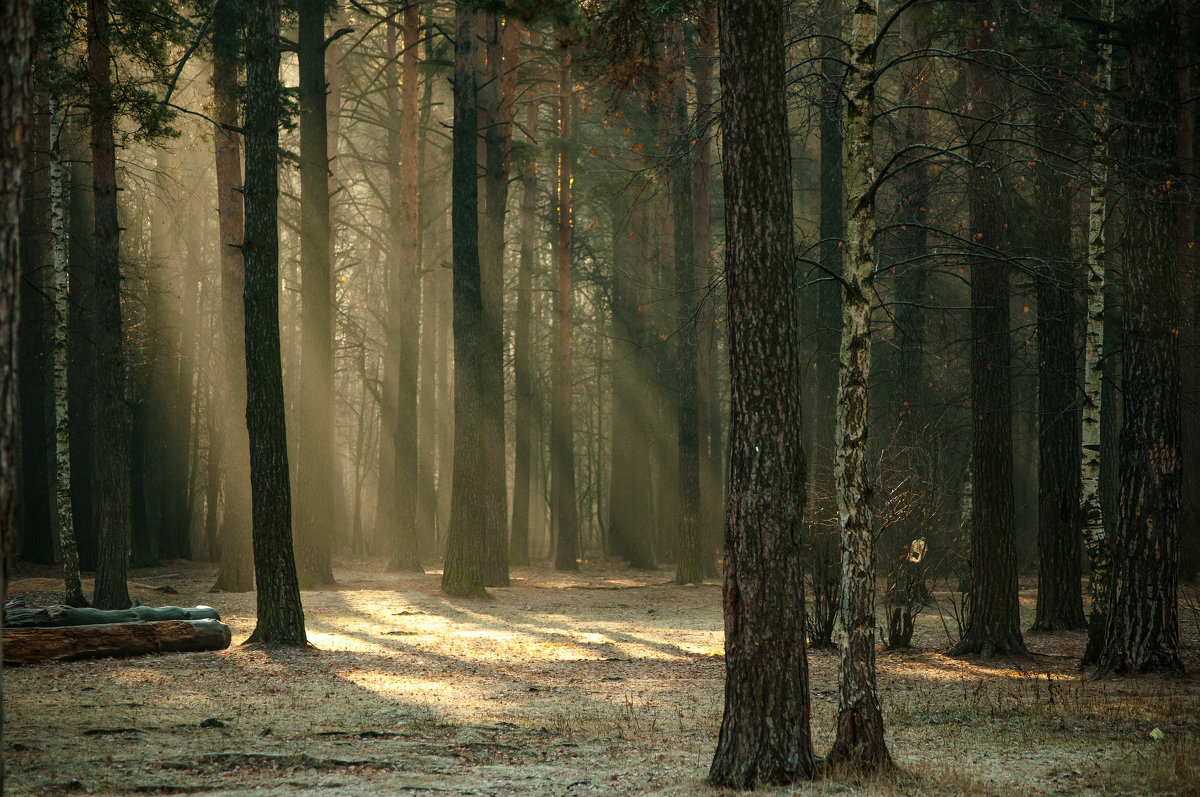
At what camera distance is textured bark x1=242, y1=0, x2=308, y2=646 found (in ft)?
35.6

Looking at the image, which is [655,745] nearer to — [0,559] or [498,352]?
[0,559]

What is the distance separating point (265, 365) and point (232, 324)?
639 centimetres

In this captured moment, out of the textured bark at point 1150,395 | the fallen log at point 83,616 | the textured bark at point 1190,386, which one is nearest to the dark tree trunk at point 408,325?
the fallen log at point 83,616

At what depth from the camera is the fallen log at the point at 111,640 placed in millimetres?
9586

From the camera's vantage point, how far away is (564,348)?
22.9 metres

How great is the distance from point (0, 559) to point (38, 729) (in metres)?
4.64

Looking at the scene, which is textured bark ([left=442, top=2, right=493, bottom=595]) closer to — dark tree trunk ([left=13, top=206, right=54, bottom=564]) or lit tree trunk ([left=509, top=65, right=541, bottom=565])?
lit tree trunk ([left=509, top=65, right=541, bottom=565])

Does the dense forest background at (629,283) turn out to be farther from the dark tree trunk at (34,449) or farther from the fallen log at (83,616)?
the fallen log at (83,616)

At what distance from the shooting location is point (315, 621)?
13.5 metres

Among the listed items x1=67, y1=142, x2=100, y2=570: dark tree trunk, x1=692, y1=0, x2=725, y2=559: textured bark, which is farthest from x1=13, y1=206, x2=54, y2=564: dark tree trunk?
x1=692, y1=0, x2=725, y2=559: textured bark

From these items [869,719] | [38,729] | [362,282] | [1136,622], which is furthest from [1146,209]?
[362,282]

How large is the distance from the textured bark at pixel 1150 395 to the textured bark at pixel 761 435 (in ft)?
16.7

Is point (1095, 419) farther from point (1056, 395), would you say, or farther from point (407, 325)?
point (407, 325)

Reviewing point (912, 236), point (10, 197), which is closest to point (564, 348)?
point (912, 236)
